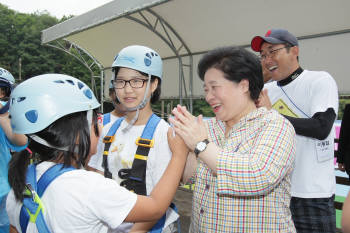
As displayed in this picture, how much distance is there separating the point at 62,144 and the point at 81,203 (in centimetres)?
33

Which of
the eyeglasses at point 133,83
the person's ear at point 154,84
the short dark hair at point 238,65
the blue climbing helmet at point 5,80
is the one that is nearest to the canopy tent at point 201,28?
the blue climbing helmet at point 5,80

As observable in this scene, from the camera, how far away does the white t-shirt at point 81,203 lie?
3.99 ft

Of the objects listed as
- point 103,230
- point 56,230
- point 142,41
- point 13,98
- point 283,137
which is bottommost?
point 103,230

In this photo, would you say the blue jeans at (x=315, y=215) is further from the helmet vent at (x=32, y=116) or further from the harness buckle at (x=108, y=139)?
the helmet vent at (x=32, y=116)

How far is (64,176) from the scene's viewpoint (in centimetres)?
125

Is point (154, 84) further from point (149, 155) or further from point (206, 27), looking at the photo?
point (206, 27)

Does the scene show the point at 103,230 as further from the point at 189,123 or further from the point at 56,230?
the point at 189,123

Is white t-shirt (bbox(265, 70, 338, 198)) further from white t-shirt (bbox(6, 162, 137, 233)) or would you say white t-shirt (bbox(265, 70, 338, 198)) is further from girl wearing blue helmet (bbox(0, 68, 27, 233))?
girl wearing blue helmet (bbox(0, 68, 27, 233))

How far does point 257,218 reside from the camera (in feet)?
4.92

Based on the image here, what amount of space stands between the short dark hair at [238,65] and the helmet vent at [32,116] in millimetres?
1052

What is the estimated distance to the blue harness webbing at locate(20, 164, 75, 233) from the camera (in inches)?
48.4

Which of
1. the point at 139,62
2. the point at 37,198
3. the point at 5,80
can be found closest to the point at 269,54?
the point at 139,62

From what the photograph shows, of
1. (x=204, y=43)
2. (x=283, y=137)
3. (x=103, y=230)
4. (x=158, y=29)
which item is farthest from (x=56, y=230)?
(x=158, y=29)

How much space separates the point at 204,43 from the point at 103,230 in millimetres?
6470
